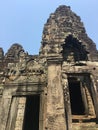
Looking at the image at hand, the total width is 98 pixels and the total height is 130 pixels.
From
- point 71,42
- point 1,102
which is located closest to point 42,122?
point 1,102

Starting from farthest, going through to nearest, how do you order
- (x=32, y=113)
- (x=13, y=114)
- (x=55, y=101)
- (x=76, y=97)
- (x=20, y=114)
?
(x=76, y=97) → (x=32, y=113) → (x=20, y=114) → (x=13, y=114) → (x=55, y=101)

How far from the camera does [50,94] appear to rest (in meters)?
9.73

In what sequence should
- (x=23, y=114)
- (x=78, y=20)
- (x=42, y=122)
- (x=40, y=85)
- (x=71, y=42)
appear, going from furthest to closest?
1. (x=78, y=20)
2. (x=71, y=42)
3. (x=40, y=85)
4. (x=23, y=114)
5. (x=42, y=122)

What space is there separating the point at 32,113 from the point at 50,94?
3.35 meters

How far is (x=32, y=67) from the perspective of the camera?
13.9m

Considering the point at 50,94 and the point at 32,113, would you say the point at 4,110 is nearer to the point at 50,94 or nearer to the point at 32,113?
the point at 32,113

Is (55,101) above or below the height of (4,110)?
below

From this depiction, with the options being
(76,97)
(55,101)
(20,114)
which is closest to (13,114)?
(20,114)

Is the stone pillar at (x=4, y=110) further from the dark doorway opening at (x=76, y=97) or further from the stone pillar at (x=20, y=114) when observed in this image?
the dark doorway opening at (x=76, y=97)

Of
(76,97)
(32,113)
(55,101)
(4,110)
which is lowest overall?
(55,101)

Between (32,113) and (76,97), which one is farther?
(76,97)

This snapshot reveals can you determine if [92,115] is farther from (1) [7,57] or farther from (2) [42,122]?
(1) [7,57]

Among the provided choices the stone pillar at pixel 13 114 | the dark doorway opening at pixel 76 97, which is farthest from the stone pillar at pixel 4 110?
the dark doorway opening at pixel 76 97

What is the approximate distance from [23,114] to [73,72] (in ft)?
12.5
